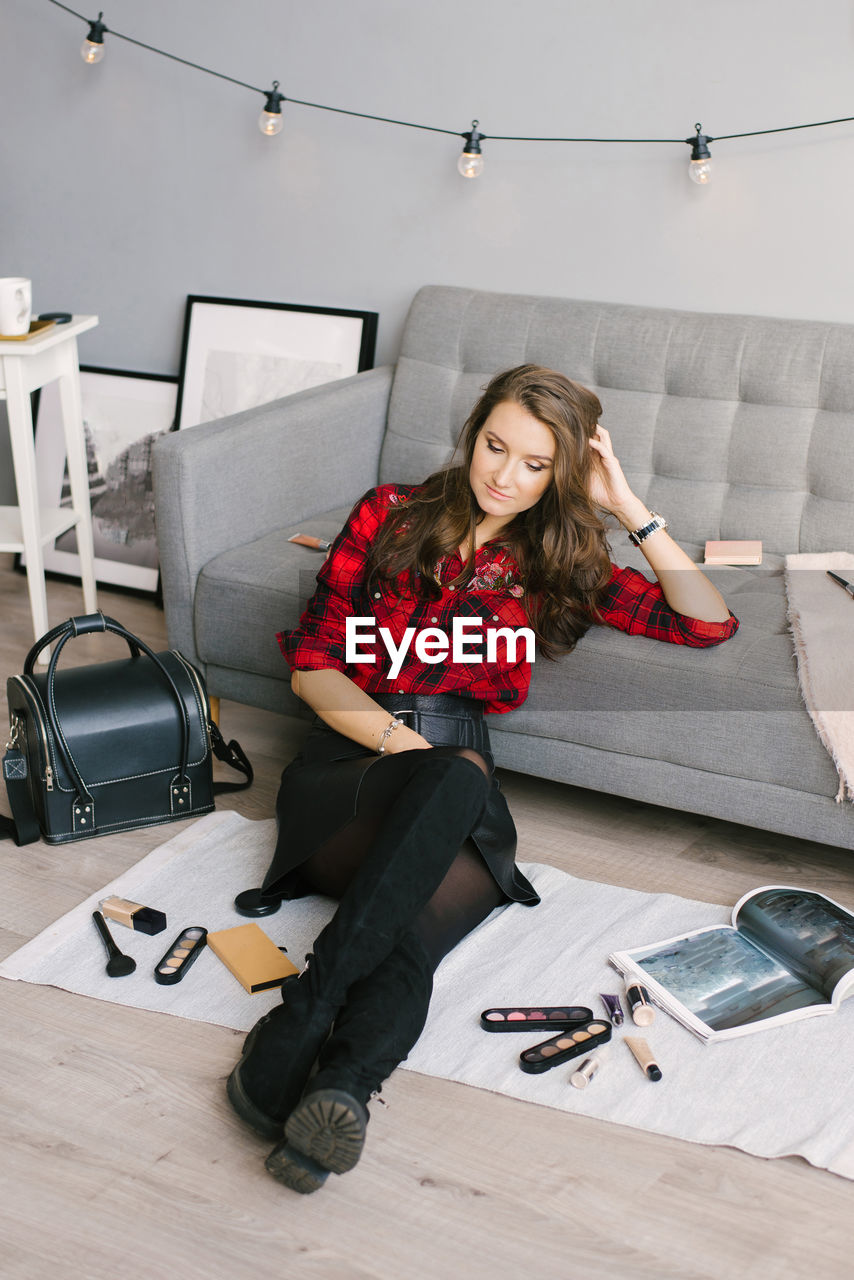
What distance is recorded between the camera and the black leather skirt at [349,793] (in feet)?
5.24

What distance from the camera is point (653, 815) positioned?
7.21 ft

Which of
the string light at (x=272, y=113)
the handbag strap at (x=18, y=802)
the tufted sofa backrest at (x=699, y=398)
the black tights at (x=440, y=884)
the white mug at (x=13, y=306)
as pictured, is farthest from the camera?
the string light at (x=272, y=113)

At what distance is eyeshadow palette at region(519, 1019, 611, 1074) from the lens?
1470 mm

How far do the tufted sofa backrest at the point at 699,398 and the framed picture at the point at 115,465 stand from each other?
37.7 inches

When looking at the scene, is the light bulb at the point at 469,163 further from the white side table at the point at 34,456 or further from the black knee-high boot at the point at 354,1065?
the black knee-high boot at the point at 354,1065

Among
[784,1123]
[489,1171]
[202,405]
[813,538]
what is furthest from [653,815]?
[202,405]

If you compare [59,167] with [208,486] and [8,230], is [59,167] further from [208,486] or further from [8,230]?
[208,486]

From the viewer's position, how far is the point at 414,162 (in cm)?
280

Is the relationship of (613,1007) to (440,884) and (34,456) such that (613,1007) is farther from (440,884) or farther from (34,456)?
(34,456)

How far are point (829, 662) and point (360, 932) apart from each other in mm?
928

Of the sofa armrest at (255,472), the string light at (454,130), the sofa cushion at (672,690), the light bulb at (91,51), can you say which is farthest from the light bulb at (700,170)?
the light bulb at (91,51)

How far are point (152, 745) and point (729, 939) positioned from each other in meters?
0.99

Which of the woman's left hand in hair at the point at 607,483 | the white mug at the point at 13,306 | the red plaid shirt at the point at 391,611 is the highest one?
the white mug at the point at 13,306

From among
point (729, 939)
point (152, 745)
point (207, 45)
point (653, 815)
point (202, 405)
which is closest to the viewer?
point (729, 939)
